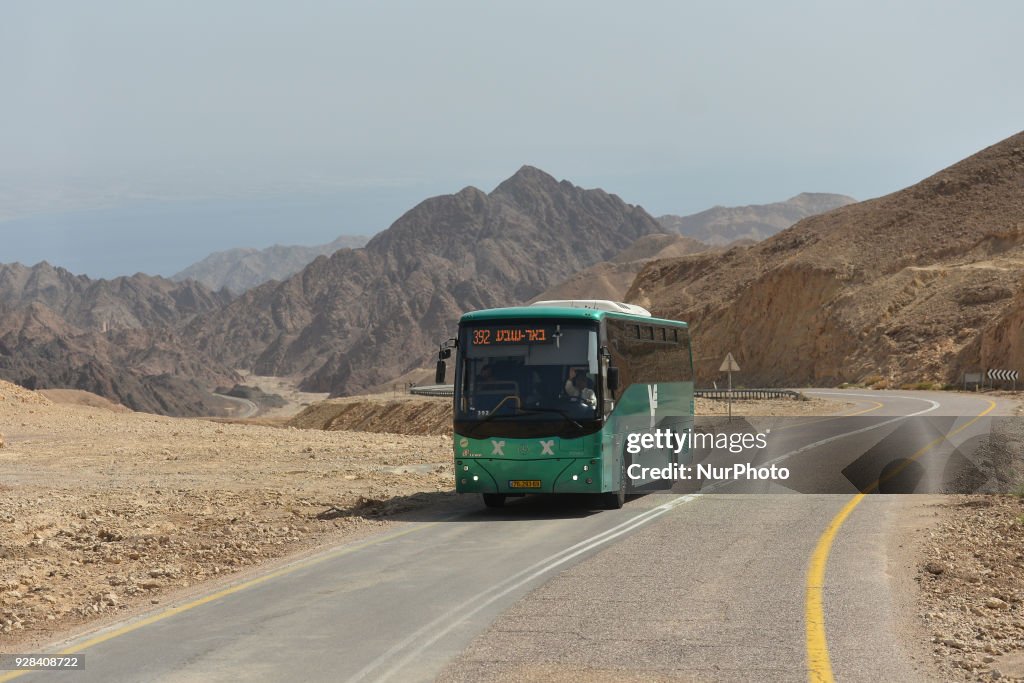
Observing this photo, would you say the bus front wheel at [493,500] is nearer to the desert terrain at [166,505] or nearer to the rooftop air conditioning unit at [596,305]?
the desert terrain at [166,505]

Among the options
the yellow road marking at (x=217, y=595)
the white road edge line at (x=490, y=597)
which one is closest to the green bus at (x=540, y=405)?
the white road edge line at (x=490, y=597)

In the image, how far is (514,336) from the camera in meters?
17.1

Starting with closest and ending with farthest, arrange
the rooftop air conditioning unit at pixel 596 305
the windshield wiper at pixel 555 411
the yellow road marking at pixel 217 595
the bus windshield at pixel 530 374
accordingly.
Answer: the yellow road marking at pixel 217 595 → the windshield wiper at pixel 555 411 → the bus windshield at pixel 530 374 → the rooftop air conditioning unit at pixel 596 305

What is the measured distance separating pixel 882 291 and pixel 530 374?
8448 centimetres

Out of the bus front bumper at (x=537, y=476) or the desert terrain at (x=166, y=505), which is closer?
the desert terrain at (x=166, y=505)

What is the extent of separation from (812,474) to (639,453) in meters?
5.11

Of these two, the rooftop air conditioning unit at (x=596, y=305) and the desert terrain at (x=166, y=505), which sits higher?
the rooftop air conditioning unit at (x=596, y=305)

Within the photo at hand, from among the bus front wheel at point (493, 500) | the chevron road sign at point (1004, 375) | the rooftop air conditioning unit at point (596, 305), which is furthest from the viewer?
the chevron road sign at point (1004, 375)

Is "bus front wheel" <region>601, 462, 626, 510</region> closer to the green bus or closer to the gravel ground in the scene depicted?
the green bus

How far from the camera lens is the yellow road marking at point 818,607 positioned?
25.8ft

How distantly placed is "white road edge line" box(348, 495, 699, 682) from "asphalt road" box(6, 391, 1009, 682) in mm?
24

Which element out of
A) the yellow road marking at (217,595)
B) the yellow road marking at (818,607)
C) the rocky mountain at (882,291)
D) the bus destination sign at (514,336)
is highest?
the rocky mountain at (882,291)

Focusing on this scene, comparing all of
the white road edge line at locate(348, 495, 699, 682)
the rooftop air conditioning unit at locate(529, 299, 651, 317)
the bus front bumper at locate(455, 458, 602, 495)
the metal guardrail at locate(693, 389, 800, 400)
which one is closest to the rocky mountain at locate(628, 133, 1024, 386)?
the metal guardrail at locate(693, 389, 800, 400)

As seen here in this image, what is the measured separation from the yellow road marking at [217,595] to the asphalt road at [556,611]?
29mm
